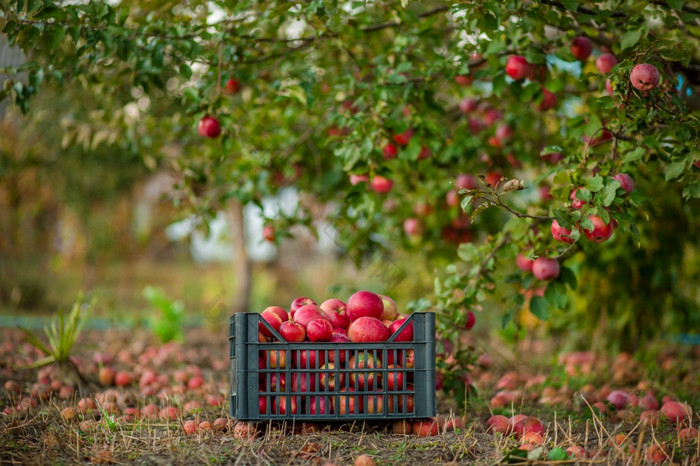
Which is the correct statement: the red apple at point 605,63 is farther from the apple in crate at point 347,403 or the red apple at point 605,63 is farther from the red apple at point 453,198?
the apple in crate at point 347,403

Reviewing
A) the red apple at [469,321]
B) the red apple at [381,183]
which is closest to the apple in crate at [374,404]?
the red apple at [469,321]

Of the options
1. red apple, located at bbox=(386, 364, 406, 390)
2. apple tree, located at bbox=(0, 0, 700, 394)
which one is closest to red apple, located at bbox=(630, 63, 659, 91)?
apple tree, located at bbox=(0, 0, 700, 394)

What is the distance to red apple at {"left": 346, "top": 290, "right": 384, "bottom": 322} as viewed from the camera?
2.23 meters

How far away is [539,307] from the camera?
2758mm

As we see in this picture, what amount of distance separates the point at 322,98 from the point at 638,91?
5.19 feet

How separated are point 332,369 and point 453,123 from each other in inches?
89.4

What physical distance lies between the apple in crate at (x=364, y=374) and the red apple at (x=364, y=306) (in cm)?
17

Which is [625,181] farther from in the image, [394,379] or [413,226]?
[413,226]

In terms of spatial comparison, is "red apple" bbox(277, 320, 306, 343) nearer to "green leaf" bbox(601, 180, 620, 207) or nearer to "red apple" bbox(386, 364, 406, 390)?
"red apple" bbox(386, 364, 406, 390)

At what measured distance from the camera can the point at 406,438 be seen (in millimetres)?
2094

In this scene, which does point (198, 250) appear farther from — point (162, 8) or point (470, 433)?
point (470, 433)

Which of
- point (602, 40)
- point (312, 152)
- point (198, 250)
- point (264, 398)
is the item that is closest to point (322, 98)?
point (312, 152)

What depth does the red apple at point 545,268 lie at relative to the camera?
2.68 meters

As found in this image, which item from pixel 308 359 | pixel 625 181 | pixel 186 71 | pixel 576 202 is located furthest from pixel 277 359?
pixel 625 181
